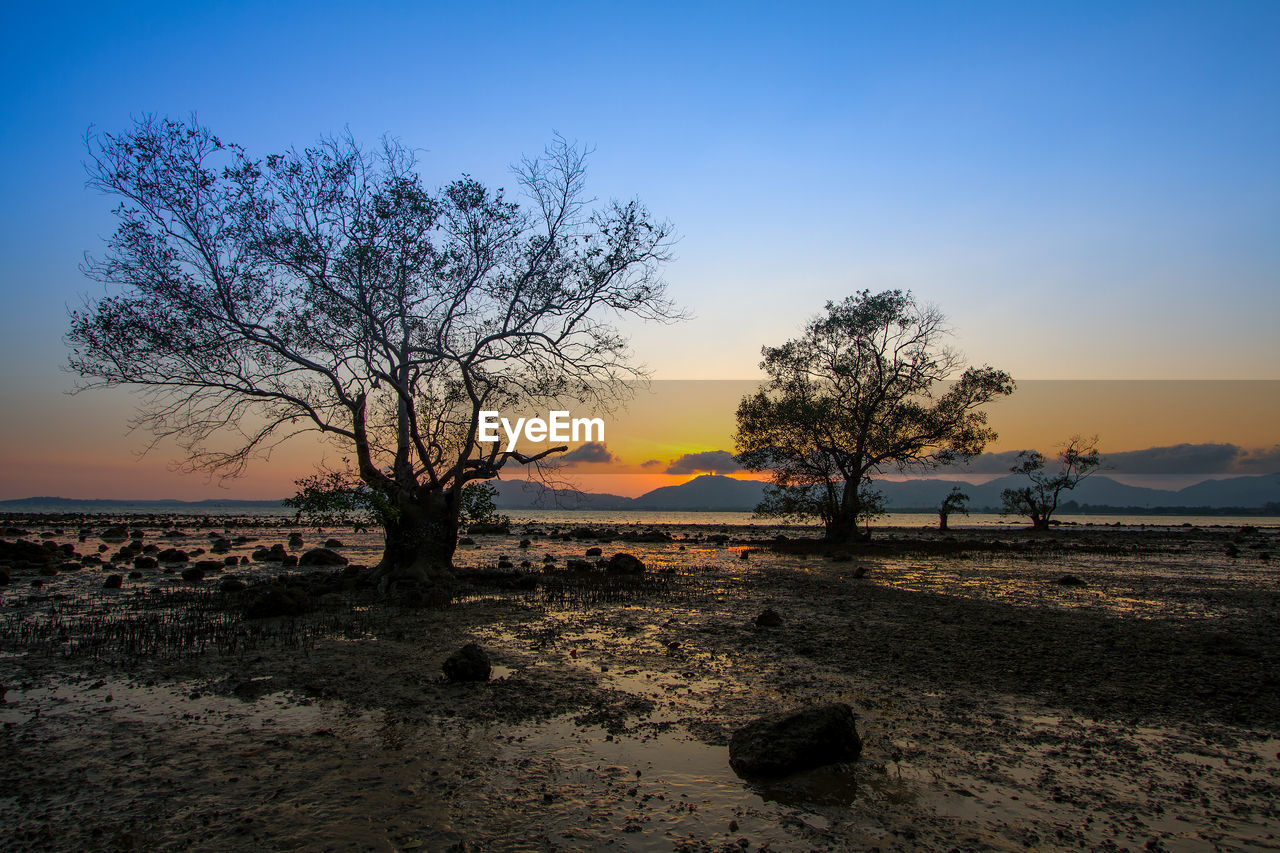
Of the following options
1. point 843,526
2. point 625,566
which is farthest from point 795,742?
point 843,526

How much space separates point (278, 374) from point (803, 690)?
1828cm

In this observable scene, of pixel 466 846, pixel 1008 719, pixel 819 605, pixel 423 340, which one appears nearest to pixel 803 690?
pixel 1008 719

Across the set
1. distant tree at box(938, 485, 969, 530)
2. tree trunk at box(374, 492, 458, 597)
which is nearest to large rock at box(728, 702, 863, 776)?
tree trunk at box(374, 492, 458, 597)

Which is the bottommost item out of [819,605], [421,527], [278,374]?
[819,605]

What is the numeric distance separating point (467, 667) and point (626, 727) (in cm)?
301

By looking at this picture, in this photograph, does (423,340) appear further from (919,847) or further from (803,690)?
(919,847)

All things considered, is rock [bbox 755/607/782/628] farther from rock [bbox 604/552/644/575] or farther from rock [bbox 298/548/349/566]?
Result: rock [bbox 298/548/349/566]

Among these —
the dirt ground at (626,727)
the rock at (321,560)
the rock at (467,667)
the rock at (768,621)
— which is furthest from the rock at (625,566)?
the rock at (467,667)

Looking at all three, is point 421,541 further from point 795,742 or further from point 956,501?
point 956,501

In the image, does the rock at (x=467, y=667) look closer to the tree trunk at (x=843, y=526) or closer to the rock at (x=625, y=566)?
the rock at (x=625, y=566)

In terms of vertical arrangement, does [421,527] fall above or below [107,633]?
above

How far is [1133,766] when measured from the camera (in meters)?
6.74

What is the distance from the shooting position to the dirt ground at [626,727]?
5.53 metres

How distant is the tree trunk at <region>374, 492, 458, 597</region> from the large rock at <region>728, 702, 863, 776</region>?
1468cm
